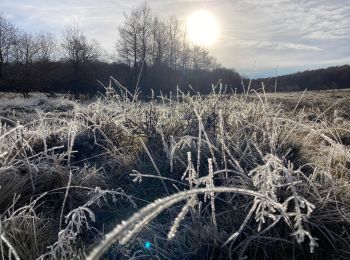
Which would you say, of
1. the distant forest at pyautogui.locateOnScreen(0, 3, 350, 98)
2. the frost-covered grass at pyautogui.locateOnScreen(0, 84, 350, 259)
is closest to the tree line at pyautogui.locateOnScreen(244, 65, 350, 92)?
the distant forest at pyautogui.locateOnScreen(0, 3, 350, 98)

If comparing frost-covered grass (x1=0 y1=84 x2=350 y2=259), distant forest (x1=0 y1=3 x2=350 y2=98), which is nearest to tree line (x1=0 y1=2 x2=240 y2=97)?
distant forest (x1=0 y1=3 x2=350 y2=98)

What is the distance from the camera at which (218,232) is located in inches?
90.8

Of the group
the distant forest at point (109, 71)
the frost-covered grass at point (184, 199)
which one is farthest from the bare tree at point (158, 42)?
the frost-covered grass at point (184, 199)

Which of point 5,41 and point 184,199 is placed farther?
point 5,41

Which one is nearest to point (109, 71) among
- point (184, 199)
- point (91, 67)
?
point (91, 67)

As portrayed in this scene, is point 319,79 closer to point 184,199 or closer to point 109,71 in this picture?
point 109,71

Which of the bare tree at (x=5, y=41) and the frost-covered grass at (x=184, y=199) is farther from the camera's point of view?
the bare tree at (x=5, y=41)

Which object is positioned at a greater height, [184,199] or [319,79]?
[319,79]

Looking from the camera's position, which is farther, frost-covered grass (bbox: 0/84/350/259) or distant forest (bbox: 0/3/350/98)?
distant forest (bbox: 0/3/350/98)

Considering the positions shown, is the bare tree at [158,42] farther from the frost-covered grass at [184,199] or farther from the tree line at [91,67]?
the frost-covered grass at [184,199]

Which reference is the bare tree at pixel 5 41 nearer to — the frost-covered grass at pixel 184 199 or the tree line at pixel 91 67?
the tree line at pixel 91 67

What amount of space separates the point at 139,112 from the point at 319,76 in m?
33.1

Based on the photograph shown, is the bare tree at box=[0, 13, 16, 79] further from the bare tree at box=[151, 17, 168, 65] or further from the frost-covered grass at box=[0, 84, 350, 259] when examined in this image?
the frost-covered grass at box=[0, 84, 350, 259]

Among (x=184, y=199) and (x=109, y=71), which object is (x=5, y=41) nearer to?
(x=109, y=71)
